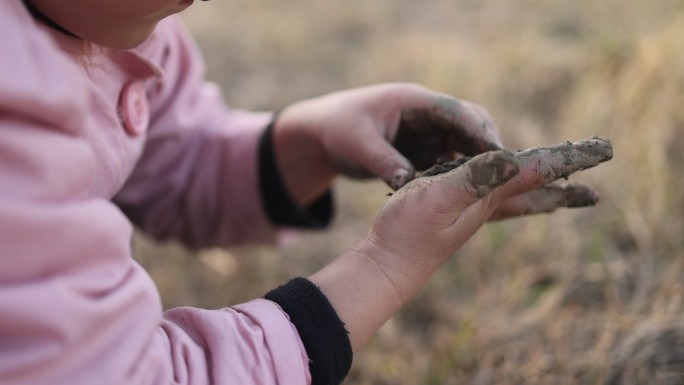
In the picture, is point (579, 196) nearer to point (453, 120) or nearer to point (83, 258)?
point (453, 120)

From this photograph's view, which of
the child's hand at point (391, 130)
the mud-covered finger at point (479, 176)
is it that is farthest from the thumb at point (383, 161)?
the mud-covered finger at point (479, 176)

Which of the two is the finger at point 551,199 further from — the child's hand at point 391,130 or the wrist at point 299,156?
the wrist at point 299,156

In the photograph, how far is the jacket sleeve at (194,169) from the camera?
1261 millimetres

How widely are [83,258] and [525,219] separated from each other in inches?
43.0

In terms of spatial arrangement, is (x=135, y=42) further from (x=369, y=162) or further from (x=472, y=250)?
(x=472, y=250)

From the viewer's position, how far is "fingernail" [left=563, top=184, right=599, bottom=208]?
0.96 m

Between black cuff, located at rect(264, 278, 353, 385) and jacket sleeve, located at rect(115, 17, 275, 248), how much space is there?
49cm

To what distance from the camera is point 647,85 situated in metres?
1.75

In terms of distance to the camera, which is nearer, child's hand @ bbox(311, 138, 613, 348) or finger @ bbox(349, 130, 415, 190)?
child's hand @ bbox(311, 138, 613, 348)

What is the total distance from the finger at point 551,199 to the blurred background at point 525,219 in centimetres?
30

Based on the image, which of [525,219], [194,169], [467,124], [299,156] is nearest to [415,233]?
[467,124]

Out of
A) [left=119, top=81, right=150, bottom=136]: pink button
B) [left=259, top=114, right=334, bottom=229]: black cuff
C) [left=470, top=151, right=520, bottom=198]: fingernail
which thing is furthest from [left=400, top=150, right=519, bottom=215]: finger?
[left=259, top=114, right=334, bottom=229]: black cuff

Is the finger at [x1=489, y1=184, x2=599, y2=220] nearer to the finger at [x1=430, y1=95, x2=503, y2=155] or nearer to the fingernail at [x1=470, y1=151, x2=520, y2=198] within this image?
the finger at [x1=430, y1=95, x2=503, y2=155]

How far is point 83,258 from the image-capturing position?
25.2 inches
